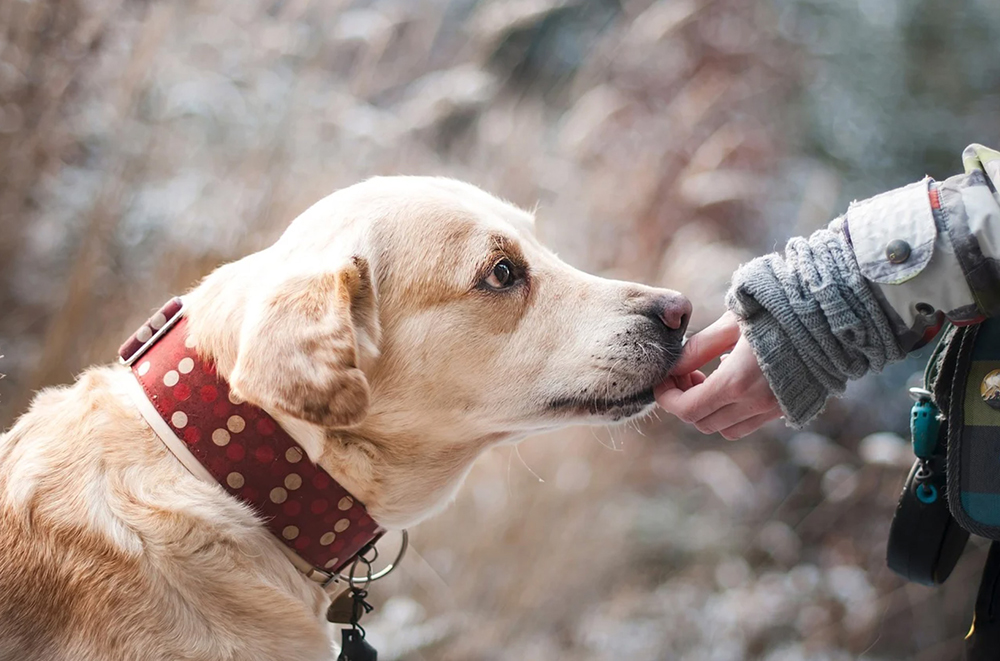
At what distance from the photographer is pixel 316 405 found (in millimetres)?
1257

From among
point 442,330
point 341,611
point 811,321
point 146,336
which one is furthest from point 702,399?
point 146,336

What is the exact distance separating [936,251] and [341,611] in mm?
1328

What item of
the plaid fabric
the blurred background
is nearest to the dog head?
the plaid fabric

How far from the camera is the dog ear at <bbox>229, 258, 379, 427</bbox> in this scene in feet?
4.13

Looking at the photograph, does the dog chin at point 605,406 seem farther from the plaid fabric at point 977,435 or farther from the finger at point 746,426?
the plaid fabric at point 977,435

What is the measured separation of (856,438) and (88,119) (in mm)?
3125

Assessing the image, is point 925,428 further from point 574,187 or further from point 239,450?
point 574,187

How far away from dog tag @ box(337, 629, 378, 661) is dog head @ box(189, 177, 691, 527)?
0.26 metres

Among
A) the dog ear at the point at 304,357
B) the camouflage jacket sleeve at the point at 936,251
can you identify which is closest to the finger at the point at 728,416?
the camouflage jacket sleeve at the point at 936,251

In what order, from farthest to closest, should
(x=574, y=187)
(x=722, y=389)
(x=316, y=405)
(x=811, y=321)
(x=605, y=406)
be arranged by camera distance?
(x=574, y=187) → (x=605, y=406) → (x=722, y=389) → (x=811, y=321) → (x=316, y=405)

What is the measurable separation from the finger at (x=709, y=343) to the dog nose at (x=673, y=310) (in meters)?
0.05

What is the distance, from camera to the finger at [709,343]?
5.33ft

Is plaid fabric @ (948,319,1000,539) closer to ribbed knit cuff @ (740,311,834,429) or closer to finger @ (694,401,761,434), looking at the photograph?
ribbed knit cuff @ (740,311,834,429)

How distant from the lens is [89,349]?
2.65 metres
